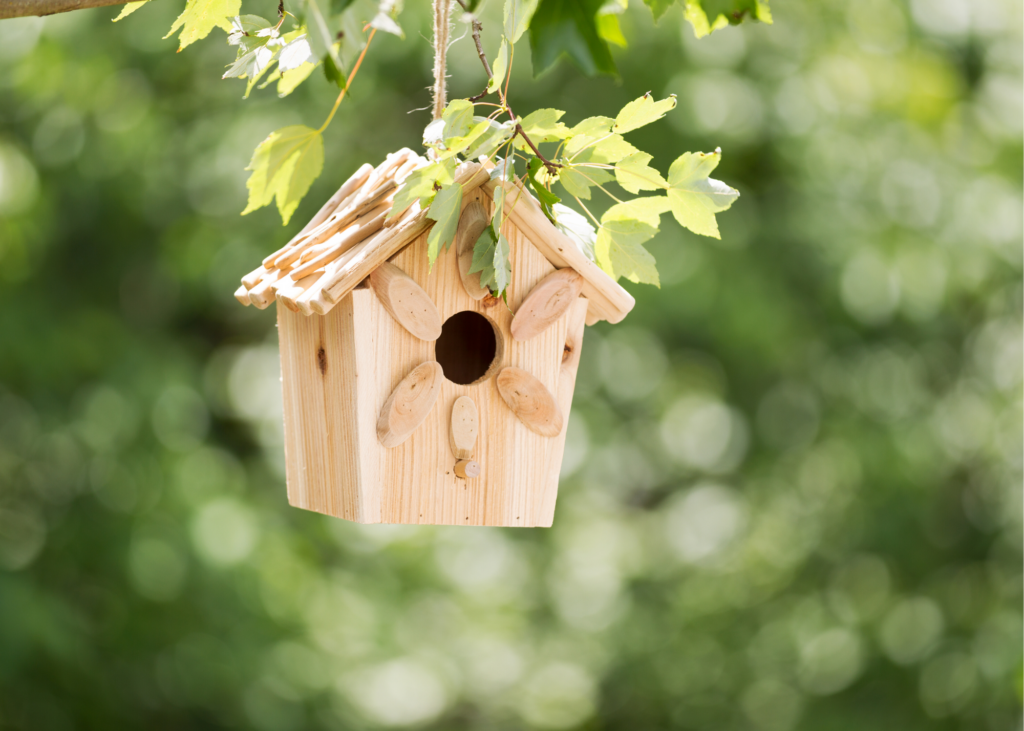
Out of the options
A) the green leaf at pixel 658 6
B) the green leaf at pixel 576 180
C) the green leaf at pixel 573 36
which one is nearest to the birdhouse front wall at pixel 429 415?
the green leaf at pixel 576 180

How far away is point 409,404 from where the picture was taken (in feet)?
3.44

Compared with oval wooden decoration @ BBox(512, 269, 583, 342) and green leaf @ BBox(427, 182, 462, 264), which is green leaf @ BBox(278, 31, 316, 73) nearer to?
green leaf @ BBox(427, 182, 462, 264)

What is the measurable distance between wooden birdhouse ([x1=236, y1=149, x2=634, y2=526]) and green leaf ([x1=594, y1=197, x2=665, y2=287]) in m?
0.08

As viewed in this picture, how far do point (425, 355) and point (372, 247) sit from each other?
0.14 m

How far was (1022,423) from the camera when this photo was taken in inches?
174

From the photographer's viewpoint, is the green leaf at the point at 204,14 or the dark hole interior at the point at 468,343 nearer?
the green leaf at the point at 204,14

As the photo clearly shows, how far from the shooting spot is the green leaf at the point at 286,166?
822mm

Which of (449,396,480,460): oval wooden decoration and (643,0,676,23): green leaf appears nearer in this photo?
(643,0,676,23): green leaf

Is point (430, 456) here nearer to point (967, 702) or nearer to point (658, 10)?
point (658, 10)

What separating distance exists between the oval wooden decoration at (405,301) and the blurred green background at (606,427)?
266 cm

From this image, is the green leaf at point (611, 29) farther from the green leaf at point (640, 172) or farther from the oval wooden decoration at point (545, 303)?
the oval wooden decoration at point (545, 303)

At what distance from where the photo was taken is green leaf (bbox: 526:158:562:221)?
0.95m

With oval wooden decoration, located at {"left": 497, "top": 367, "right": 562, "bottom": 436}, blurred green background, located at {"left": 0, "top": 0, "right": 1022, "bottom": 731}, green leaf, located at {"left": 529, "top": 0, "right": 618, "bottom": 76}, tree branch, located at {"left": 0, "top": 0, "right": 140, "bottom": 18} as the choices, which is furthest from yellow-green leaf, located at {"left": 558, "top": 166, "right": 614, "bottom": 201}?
blurred green background, located at {"left": 0, "top": 0, "right": 1022, "bottom": 731}

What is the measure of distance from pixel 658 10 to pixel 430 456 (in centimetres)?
54
